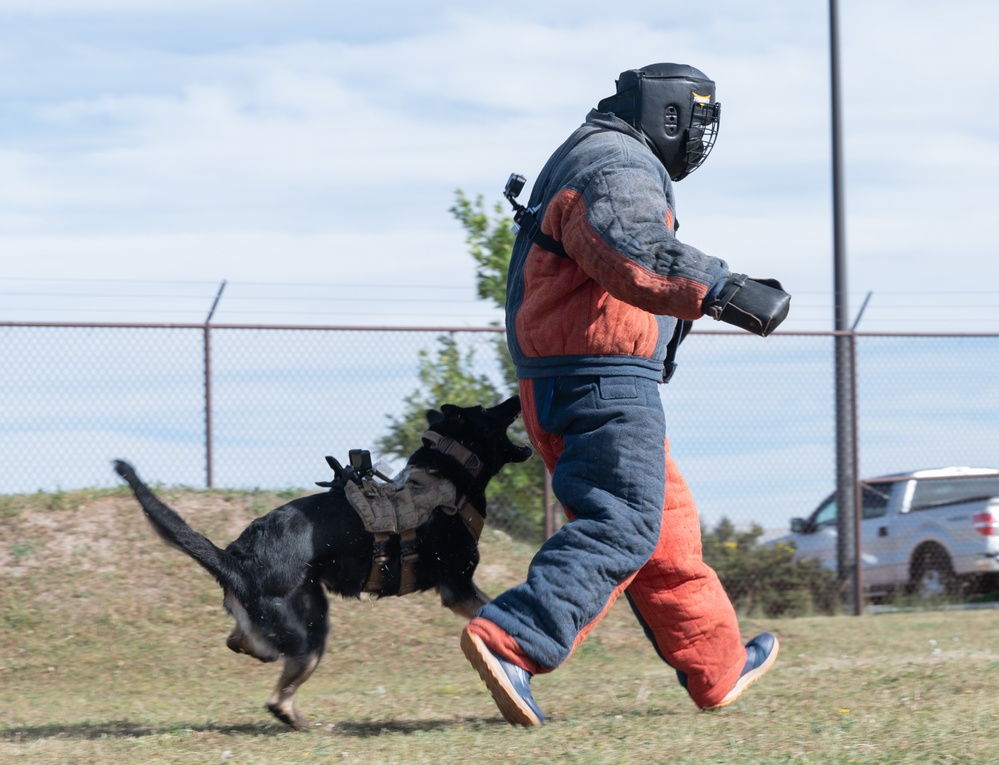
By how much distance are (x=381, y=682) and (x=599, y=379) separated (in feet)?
9.70

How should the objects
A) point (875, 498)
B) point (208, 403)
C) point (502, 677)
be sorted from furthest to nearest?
point (875, 498)
point (208, 403)
point (502, 677)

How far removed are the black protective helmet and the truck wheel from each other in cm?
744

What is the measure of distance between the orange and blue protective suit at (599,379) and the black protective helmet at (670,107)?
79 mm

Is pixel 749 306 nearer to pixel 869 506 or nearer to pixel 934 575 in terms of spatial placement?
pixel 869 506

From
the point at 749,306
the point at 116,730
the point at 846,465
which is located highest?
the point at 749,306

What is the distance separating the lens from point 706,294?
122 inches

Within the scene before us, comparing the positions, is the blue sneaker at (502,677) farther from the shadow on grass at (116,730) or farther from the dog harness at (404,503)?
the shadow on grass at (116,730)

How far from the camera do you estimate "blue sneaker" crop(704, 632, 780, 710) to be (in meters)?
3.80

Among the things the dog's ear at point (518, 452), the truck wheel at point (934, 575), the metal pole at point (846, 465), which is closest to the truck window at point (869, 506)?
the metal pole at point (846, 465)

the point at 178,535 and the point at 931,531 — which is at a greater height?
the point at 178,535

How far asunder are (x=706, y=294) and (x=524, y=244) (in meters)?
0.76

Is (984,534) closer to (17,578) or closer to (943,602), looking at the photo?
(943,602)

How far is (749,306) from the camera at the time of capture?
3.08 m

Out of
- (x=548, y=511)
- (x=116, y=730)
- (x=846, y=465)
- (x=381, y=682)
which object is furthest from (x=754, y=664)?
(x=846, y=465)
